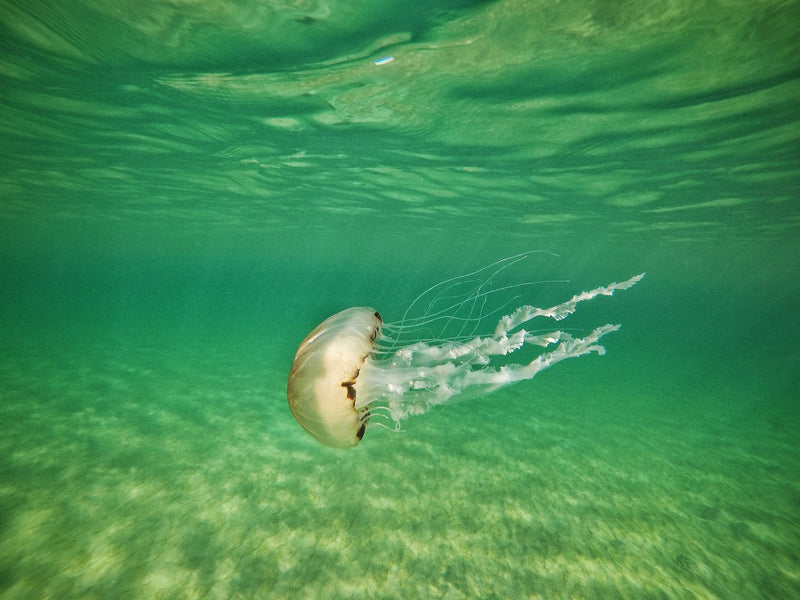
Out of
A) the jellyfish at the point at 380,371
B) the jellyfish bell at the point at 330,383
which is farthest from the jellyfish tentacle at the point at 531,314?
the jellyfish bell at the point at 330,383

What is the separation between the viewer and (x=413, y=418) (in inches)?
275

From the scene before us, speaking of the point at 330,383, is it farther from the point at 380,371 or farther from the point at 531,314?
the point at 531,314

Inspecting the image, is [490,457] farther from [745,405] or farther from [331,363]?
[745,405]

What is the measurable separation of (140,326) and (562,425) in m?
19.2

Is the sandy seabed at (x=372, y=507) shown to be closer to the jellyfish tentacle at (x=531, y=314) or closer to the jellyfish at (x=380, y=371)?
the jellyfish at (x=380, y=371)

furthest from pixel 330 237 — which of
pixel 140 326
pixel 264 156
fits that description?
pixel 264 156

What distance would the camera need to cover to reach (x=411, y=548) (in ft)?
11.8

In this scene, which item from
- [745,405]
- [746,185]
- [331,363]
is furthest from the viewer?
[745,405]

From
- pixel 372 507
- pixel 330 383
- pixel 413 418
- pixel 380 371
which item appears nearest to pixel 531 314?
pixel 380 371

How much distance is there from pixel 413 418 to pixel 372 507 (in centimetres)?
284

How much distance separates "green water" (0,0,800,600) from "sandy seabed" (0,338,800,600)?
3 centimetres

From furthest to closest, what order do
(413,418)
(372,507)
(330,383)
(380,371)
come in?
1. (413,418)
2. (372,507)
3. (380,371)
4. (330,383)

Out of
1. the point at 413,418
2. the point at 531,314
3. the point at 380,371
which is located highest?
the point at 531,314

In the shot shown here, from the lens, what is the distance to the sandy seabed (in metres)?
3.24
